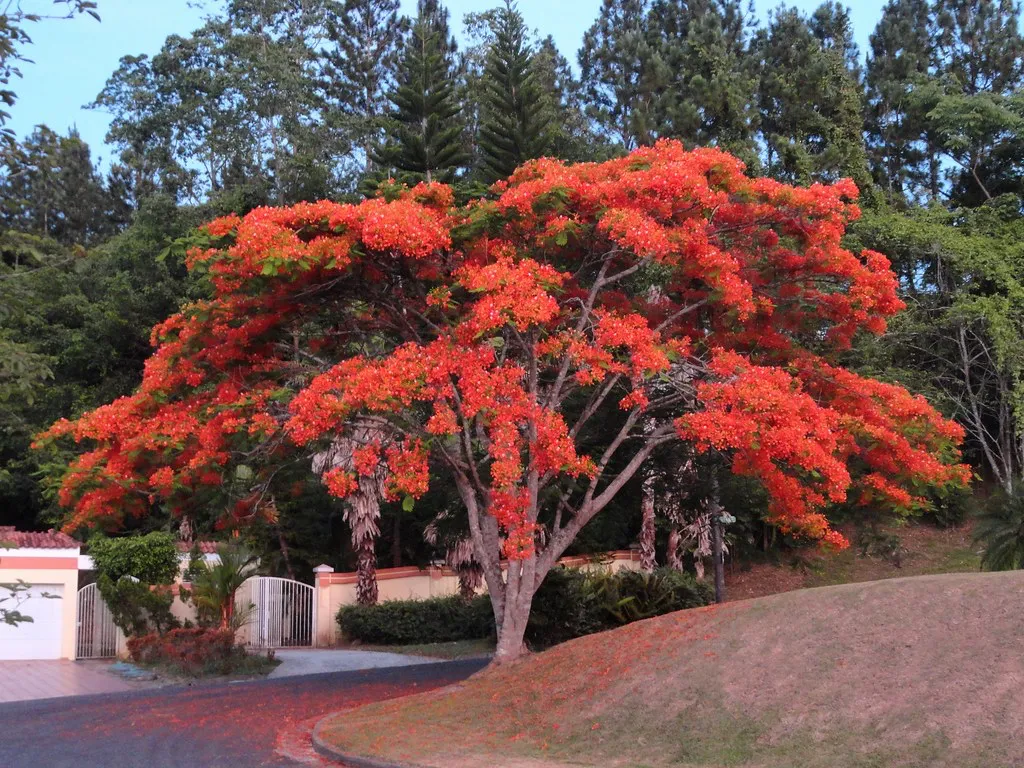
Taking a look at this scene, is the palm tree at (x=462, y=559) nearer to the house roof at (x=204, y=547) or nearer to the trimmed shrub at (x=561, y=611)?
the trimmed shrub at (x=561, y=611)

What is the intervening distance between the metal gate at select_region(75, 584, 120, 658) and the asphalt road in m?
5.22

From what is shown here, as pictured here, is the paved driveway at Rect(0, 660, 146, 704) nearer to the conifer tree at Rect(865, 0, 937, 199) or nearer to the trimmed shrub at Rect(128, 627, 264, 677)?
the trimmed shrub at Rect(128, 627, 264, 677)

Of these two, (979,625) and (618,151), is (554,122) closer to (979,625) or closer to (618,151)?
(618,151)

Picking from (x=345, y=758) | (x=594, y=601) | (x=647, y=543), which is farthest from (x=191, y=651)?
(x=647, y=543)

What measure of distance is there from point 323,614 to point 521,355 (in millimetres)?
13558

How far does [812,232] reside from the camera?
15430 millimetres

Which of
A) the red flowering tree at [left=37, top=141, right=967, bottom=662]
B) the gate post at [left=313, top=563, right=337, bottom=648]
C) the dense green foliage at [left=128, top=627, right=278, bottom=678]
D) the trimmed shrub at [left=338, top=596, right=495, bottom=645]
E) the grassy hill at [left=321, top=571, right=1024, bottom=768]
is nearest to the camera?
the grassy hill at [left=321, top=571, right=1024, bottom=768]

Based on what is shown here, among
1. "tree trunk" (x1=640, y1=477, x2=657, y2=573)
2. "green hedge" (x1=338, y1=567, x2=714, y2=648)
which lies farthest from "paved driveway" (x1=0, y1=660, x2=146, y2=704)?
"tree trunk" (x1=640, y1=477, x2=657, y2=573)

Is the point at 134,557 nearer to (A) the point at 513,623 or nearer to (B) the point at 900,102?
(A) the point at 513,623

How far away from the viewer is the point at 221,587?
22.4m

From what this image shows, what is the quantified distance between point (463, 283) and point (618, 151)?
21.9m

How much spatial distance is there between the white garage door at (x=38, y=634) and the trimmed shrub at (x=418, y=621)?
6.78 meters

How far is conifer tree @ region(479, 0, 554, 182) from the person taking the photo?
100ft

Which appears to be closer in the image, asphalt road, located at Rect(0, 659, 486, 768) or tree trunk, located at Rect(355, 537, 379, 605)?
asphalt road, located at Rect(0, 659, 486, 768)
